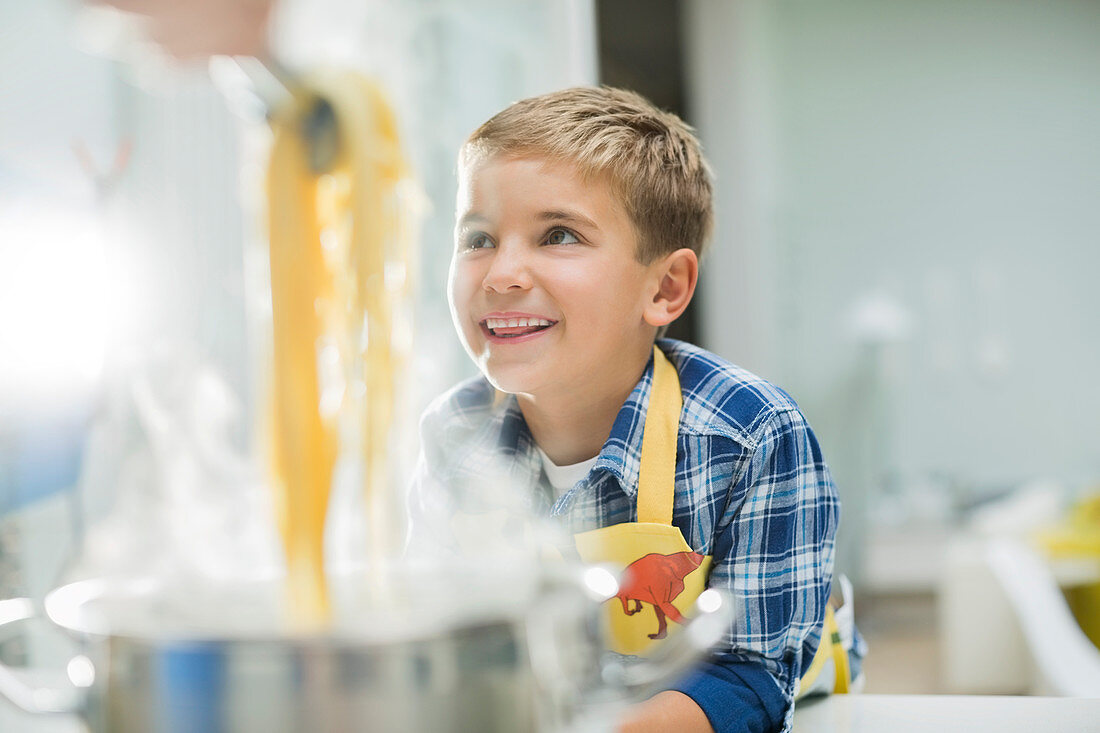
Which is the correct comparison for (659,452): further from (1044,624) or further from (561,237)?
(1044,624)

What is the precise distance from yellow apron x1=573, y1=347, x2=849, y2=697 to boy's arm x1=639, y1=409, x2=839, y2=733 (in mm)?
28

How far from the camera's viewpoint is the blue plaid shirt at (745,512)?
544 mm

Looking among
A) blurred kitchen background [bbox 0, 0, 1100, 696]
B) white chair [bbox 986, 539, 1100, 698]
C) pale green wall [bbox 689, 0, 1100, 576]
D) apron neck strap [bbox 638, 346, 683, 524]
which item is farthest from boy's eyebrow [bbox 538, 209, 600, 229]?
pale green wall [bbox 689, 0, 1100, 576]

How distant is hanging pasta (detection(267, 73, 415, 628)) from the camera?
324 millimetres

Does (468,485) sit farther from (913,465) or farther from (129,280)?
(913,465)

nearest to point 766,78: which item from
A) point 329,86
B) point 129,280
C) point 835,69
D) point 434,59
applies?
point 835,69

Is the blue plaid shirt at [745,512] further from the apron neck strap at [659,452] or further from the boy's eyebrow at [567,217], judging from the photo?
the boy's eyebrow at [567,217]

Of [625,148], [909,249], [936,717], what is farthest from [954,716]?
[909,249]

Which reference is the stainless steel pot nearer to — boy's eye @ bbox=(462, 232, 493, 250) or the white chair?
boy's eye @ bbox=(462, 232, 493, 250)

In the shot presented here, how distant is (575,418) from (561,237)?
0.49 feet

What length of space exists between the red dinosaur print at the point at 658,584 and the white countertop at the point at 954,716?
0.09 metres

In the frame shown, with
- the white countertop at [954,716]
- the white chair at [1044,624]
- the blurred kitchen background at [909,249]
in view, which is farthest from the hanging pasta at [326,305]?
the blurred kitchen background at [909,249]

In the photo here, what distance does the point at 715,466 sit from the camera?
0.60 metres

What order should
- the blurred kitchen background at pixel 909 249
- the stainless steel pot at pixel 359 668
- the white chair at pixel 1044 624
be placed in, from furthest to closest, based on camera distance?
the blurred kitchen background at pixel 909 249 → the white chair at pixel 1044 624 → the stainless steel pot at pixel 359 668
